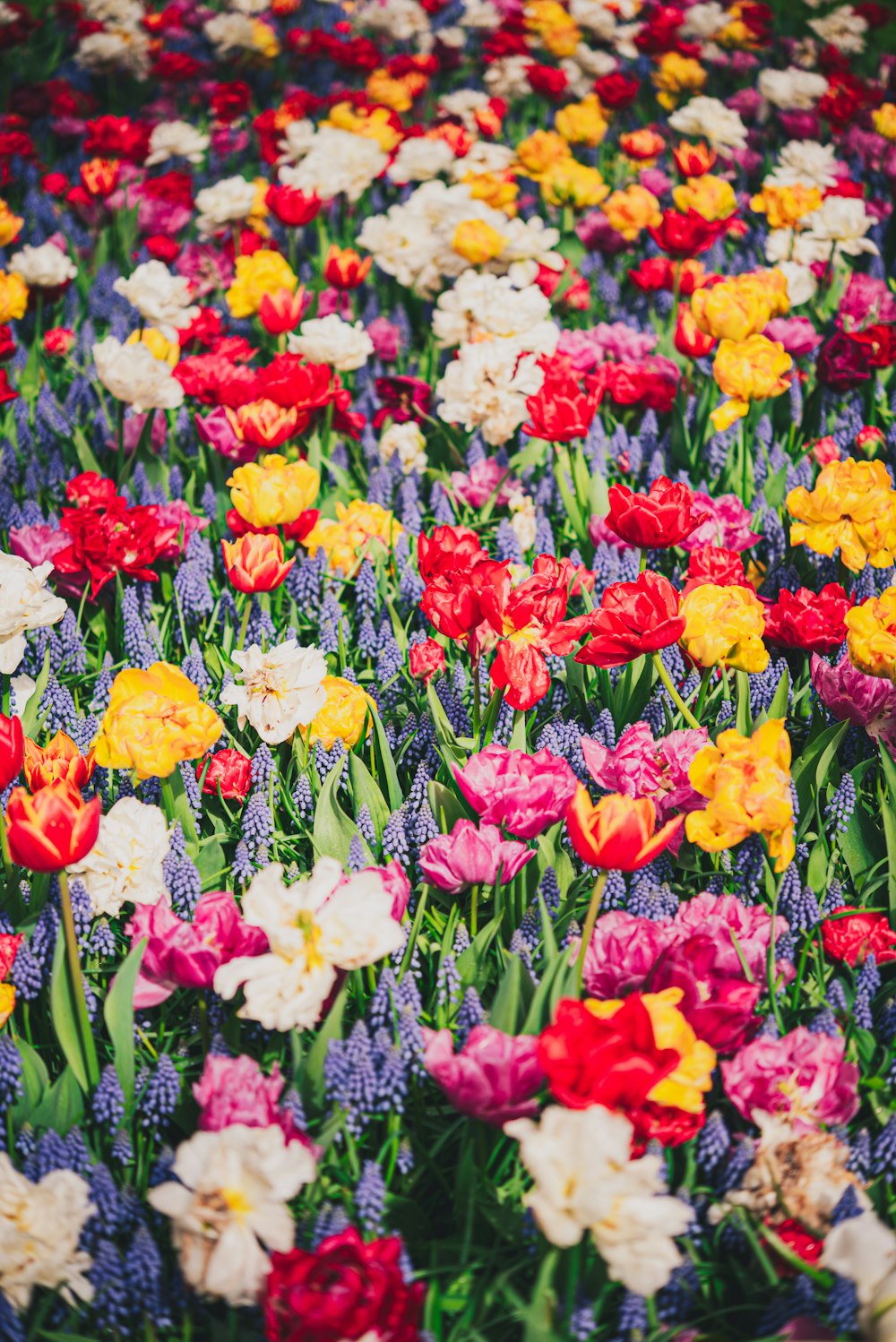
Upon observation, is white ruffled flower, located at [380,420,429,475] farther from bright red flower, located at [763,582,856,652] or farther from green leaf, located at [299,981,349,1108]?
green leaf, located at [299,981,349,1108]

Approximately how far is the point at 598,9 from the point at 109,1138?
674 centimetres

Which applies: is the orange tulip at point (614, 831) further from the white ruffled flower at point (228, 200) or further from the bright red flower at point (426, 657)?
the white ruffled flower at point (228, 200)

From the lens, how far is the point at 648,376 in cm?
305

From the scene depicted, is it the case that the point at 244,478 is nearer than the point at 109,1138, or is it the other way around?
the point at 109,1138

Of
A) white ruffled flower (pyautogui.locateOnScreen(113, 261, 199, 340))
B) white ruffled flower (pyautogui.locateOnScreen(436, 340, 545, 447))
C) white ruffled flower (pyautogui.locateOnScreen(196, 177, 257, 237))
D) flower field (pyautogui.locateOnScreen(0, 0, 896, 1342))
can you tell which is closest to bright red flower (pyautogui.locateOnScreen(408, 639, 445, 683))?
flower field (pyautogui.locateOnScreen(0, 0, 896, 1342))

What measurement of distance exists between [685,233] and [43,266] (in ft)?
7.13

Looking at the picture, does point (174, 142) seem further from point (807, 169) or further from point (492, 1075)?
point (492, 1075)

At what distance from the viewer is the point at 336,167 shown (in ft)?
13.3

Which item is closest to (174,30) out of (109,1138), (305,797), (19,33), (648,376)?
(19,33)

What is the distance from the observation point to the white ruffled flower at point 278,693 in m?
1.79

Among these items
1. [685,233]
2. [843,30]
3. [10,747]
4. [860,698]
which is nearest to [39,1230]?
[10,747]

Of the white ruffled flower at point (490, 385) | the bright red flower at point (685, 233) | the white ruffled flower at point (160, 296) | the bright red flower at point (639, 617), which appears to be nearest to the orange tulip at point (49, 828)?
the bright red flower at point (639, 617)

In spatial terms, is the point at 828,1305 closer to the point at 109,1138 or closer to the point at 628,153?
the point at 109,1138

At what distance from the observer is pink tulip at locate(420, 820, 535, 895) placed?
61.9 inches
